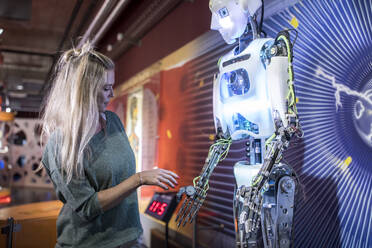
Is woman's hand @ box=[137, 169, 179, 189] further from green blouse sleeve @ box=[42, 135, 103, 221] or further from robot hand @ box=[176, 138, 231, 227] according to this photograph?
robot hand @ box=[176, 138, 231, 227]

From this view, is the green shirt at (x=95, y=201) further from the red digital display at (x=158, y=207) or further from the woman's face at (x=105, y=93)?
the red digital display at (x=158, y=207)

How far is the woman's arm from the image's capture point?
4.45ft

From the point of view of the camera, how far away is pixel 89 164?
1425 mm

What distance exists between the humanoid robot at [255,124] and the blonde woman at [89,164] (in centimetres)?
46

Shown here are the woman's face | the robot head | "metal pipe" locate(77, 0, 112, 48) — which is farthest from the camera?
"metal pipe" locate(77, 0, 112, 48)

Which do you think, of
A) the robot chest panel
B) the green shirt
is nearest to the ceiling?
the green shirt

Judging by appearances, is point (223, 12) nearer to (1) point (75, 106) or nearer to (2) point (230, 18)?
(2) point (230, 18)

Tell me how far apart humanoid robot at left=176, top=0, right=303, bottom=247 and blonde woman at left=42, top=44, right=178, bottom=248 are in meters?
0.46

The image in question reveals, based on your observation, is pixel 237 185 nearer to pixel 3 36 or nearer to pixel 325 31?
pixel 325 31

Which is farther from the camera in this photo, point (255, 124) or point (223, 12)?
point (223, 12)

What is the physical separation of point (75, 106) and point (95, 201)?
42 cm

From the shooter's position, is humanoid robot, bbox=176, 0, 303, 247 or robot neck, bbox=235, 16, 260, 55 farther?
robot neck, bbox=235, 16, 260, 55

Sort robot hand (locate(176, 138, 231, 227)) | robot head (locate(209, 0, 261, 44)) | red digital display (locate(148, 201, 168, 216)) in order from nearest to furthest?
1. robot hand (locate(176, 138, 231, 227))
2. robot head (locate(209, 0, 261, 44))
3. red digital display (locate(148, 201, 168, 216))

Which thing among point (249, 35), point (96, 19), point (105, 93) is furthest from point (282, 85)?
point (96, 19)
